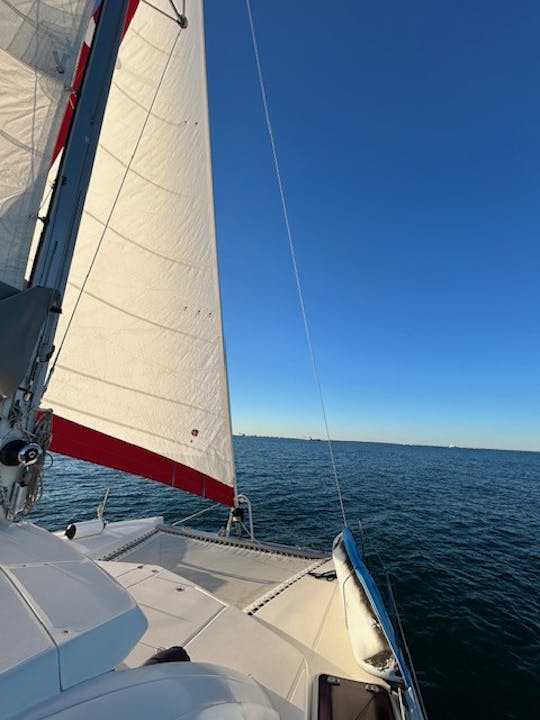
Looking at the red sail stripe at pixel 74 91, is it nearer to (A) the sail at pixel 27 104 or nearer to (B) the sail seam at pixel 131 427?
(A) the sail at pixel 27 104

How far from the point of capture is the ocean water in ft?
20.7

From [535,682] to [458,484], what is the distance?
100 ft

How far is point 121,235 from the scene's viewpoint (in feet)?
18.2

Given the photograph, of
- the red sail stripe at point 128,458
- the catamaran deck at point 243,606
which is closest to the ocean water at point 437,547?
the catamaran deck at point 243,606

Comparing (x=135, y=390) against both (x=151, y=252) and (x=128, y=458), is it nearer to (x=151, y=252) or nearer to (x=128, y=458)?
(x=128, y=458)

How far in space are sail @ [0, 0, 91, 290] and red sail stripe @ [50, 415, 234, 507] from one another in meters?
3.45

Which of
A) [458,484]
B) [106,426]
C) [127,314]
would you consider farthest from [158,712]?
[458,484]

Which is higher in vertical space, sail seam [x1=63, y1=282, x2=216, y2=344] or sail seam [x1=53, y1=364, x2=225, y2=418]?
sail seam [x1=63, y1=282, x2=216, y2=344]

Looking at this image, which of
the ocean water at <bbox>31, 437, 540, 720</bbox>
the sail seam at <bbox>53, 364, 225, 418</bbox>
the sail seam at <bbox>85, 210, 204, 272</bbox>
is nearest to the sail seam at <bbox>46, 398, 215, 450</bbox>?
the sail seam at <bbox>53, 364, 225, 418</bbox>

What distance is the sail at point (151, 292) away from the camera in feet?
17.5

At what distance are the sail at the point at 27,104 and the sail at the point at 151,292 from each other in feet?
8.59

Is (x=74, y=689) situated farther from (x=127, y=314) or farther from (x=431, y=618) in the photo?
(x=431, y=618)

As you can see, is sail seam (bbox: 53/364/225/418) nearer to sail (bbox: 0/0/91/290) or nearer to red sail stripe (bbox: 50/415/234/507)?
red sail stripe (bbox: 50/415/234/507)

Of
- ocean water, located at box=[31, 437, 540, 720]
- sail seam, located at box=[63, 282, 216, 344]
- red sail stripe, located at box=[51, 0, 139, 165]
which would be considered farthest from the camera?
ocean water, located at box=[31, 437, 540, 720]
